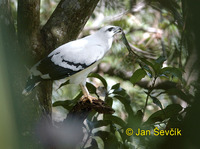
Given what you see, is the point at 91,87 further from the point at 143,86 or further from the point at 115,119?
the point at 143,86

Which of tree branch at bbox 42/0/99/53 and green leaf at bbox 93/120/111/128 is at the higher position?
tree branch at bbox 42/0/99/53

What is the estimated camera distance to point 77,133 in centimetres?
183

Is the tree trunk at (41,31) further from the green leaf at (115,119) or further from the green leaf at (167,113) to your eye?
the green leaf at (167,113)

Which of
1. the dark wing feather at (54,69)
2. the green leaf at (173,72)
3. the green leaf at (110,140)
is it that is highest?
the green leaf at (173,72)

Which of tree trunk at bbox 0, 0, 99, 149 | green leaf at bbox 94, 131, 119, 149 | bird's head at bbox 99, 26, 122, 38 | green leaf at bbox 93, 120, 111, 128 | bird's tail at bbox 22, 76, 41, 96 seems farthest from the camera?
bird's head at bbox 99, 26, 122, 38

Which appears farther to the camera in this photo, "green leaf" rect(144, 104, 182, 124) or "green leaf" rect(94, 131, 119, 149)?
"green leaf" rect(94, 131, 119, 149)

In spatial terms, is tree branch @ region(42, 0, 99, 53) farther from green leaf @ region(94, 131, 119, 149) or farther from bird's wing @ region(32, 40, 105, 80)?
green leaf @ region(94, 131, 119, 149)

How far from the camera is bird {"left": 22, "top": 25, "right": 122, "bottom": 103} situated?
1.79 m

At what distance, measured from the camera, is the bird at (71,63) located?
5.88 ft

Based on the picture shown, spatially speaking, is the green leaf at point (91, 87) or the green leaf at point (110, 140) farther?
the green leaf at point (91, 87)

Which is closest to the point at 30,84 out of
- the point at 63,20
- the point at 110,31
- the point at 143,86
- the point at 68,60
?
the point at 68,60

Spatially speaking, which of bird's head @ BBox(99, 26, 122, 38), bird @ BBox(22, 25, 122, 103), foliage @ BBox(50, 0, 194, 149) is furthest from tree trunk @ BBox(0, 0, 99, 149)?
foliage @ BBox(50, 0, 194, 149)

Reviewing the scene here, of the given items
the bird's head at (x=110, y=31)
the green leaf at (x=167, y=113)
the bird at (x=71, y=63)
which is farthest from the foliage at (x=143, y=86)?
the bird's head at (x=110, y=31)

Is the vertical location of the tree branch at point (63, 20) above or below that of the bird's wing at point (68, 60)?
above
